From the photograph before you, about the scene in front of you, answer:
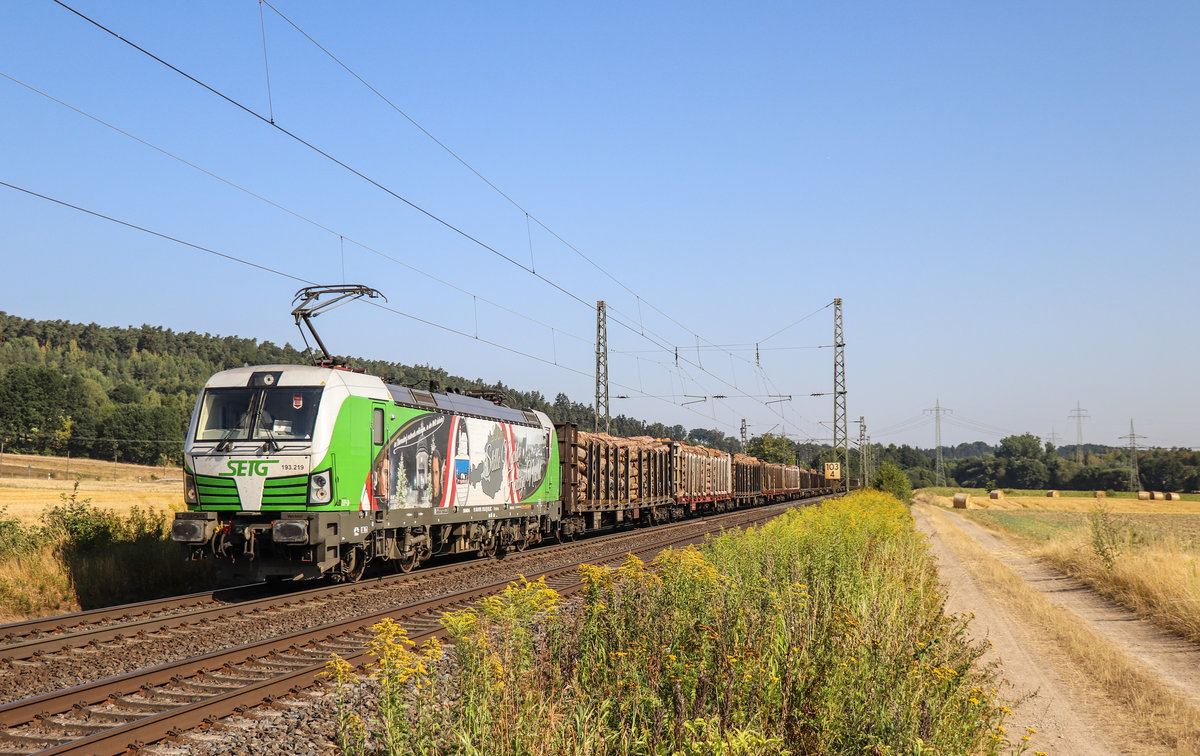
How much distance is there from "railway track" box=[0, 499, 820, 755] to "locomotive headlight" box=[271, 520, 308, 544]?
152cm

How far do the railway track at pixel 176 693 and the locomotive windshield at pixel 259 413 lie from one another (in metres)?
3.07

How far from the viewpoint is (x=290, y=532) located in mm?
13242

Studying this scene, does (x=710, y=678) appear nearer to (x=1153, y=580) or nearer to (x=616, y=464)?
(x=1153, y=580)

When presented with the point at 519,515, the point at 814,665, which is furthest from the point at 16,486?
the point at 814,665

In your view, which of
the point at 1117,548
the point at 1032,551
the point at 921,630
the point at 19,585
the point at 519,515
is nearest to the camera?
the point at 921,630

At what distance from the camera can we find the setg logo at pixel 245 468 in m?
13.7

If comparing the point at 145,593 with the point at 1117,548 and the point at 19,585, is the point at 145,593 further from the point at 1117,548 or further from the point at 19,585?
the point at 1117,548

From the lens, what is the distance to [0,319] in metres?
151

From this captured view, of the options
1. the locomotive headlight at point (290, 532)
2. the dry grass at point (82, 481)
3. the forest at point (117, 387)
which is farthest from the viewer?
the forest at point (117, 387)

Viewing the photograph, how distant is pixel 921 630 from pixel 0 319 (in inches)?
7237

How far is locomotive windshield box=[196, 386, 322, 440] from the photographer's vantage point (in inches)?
546

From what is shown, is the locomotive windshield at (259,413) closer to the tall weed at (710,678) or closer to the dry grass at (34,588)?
the dry grass at (34,588)

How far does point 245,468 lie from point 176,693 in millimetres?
6022

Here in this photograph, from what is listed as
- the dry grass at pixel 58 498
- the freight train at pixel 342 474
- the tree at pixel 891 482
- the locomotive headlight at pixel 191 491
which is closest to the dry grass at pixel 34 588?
the freight train at pixel 342 474
